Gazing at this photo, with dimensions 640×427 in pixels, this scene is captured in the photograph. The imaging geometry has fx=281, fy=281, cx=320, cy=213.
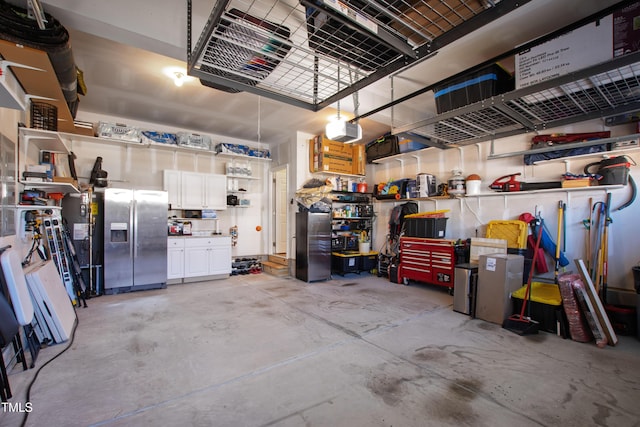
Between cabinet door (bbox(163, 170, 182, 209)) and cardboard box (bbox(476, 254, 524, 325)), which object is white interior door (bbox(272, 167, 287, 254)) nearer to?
cabinet door (bbox(163, 170, 182, 209))

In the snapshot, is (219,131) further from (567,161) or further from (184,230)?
(567,161)

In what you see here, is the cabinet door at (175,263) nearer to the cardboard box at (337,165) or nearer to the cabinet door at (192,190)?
the cabinet door at (192,190)

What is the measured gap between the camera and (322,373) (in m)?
2.39

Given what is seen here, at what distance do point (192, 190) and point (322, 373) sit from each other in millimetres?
4996

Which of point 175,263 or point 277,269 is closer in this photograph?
point 175,263

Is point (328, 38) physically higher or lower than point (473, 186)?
higher

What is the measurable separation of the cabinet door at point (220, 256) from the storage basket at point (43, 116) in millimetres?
3252

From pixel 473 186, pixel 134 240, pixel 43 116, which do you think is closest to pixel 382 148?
pixel 473 186

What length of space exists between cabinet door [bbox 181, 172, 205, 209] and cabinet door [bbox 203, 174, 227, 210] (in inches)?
4.1

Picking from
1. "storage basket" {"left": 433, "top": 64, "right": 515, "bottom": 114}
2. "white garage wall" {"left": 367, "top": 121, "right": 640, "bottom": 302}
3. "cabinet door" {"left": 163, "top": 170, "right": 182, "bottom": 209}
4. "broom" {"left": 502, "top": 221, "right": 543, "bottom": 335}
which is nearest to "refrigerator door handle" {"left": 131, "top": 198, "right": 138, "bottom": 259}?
"cabinet door" {"left": 163, "top": 170, "right": 182, "bottom": 209}

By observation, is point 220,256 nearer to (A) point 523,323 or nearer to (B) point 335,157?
(B) point 335,157

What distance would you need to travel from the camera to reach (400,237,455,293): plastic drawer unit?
4.96 meters

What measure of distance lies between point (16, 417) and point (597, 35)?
16.8 feet

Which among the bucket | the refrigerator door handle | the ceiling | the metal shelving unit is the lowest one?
the refrigerator door handle
